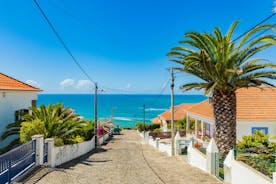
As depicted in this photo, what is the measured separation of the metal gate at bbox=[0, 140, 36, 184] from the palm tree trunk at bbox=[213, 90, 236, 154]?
9199mm

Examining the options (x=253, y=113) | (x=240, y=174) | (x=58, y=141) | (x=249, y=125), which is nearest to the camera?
(x=240, y=174)

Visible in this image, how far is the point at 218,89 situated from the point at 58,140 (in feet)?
31.2

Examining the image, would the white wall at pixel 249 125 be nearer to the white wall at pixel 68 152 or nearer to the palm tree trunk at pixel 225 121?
the palm tree trunk at pixel 225 121

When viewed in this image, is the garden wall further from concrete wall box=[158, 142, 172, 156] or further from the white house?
the white house

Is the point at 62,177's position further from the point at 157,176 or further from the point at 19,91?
the point at 19,91

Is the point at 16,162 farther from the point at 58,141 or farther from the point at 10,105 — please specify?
the point at 10,105

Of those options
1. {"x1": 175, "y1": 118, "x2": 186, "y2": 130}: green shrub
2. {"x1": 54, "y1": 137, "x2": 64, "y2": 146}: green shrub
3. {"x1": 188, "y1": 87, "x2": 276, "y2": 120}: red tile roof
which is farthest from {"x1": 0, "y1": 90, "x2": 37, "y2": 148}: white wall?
{"x1": 175, "y1": 118, "x2": 186, "y2": 130}: green shrub

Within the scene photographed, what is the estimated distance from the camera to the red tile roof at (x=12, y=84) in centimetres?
1858

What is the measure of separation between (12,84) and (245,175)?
17.5 m

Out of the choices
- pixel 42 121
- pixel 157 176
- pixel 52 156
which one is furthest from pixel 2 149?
pixel 157 176

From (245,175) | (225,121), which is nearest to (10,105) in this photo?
(225,121)

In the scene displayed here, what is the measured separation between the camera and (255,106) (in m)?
21.9

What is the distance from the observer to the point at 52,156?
43.7ft

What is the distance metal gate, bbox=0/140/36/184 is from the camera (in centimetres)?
864
